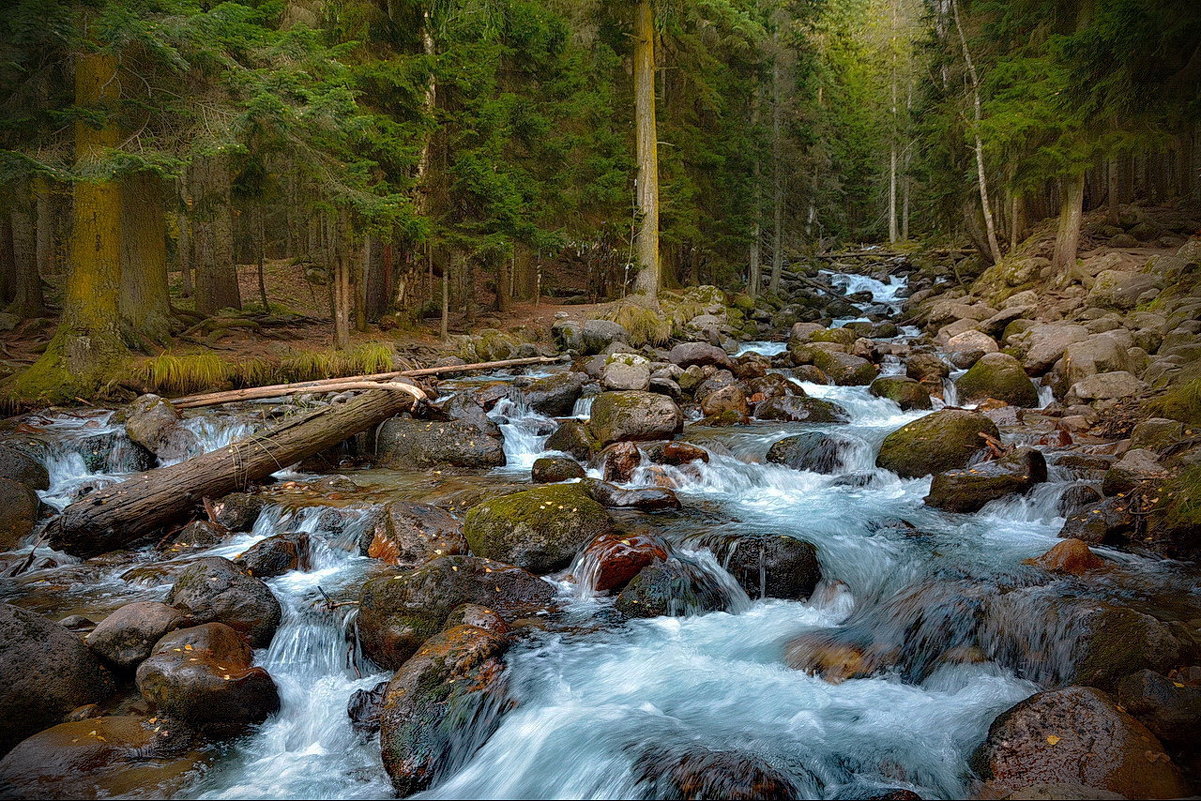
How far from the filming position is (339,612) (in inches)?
214

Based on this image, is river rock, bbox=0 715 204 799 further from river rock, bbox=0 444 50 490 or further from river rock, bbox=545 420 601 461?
river rock, bbox=545 420 601 461

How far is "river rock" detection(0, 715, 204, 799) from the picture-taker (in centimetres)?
365

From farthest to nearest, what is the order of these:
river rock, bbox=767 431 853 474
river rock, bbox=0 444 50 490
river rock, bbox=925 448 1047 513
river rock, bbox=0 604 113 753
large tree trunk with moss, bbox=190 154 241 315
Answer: large tree trunk with moss, bbox=190 154 241 315
river rock, bbox=767 431 853 474
river rock, bbox=0 444 50 490
river rock, bbox=925 448 1047 513
river rock, bbox=0 604 113 753

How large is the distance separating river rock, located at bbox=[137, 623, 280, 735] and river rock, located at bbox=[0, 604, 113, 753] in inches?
12.8

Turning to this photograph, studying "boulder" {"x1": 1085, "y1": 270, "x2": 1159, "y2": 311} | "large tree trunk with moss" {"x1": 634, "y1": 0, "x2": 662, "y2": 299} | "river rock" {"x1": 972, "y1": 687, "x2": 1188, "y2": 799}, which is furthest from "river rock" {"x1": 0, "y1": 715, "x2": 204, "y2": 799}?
"boulder" {"x1": 1085, "y1": 270, "x2": 1159, "y2": 311}

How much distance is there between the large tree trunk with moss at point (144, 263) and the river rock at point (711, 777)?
40.9ft

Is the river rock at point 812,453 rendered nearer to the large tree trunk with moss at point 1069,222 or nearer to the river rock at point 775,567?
the river rock at point 775,567

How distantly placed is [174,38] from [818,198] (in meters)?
26.5

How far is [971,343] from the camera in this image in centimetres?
1585

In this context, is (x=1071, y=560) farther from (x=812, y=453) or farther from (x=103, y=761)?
(x=103, y=761)

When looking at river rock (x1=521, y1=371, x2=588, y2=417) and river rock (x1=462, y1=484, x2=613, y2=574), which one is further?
river rock (x1=521, y1=371, x2=588, y2=417)

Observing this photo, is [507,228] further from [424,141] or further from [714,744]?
[714,744]

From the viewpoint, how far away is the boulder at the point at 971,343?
50.7ft

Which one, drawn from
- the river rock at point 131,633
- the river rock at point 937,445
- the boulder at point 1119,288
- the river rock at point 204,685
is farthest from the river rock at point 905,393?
the river rock at point 131,633
